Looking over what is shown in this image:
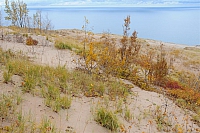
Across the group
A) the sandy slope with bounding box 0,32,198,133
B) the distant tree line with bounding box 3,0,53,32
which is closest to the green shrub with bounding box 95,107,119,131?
the sandy slope with bounding box 0,32,198,133

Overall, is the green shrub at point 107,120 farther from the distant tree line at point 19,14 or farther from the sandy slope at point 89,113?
the distant tree line at point 19,14

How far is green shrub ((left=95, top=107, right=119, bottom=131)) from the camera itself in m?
3.74

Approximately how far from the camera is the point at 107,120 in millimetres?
3824

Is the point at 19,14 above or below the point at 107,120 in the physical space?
above

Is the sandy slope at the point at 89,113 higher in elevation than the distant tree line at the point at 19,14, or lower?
lower

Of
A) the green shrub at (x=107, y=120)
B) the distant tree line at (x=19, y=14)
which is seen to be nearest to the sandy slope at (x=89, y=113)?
the green shrub at (x=107, y=120)

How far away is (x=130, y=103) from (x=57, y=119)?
6.94ft

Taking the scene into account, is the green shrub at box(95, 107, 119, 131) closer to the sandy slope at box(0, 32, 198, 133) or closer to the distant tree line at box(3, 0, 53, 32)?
the sandy slope at box(0, 32, 198, 133)

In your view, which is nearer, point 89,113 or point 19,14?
point 89,113

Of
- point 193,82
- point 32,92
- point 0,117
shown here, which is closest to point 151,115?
point 32,92

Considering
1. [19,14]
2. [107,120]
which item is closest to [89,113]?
[107,120]

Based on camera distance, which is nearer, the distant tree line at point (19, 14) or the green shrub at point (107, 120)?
the green shrub at point (107, 120)

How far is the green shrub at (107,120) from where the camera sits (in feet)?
12.3

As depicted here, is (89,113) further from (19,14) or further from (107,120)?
(19,14)
